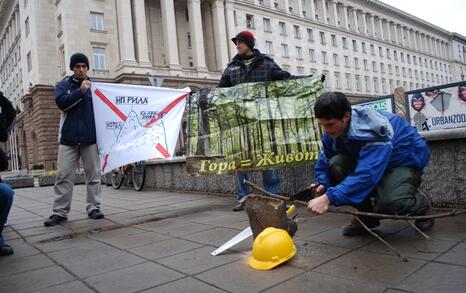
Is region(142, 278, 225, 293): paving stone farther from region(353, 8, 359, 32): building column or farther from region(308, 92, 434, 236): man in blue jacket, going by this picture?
region(353, 8, 359, 32): building column

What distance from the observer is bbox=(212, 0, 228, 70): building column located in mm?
44656

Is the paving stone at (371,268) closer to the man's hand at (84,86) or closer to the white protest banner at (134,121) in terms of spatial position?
the white protest banner at (134,121)

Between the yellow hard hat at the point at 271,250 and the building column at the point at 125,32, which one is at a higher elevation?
the building column at the point at 125,32

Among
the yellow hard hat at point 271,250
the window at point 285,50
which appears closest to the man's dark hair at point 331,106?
the yellow hard hat at point 271,250

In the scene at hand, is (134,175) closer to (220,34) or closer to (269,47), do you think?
(220,34)

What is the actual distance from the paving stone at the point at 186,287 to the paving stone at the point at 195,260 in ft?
0.61

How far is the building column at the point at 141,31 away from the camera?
37875 mm

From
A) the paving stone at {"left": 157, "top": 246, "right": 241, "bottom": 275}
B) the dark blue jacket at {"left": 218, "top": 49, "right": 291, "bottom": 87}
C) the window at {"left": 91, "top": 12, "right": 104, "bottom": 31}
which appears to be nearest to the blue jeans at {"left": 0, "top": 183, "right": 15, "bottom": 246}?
the paving stone at {"left": 157, "top": 246, "right": 241, "bottom": 275}

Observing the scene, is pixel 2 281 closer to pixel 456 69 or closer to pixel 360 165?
pixel 360 165

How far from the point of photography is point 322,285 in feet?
7.56

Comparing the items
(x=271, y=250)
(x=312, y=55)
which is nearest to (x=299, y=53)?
(x=312, y=55)

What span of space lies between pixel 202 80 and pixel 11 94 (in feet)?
100

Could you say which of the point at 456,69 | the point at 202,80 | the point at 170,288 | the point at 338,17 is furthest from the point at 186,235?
the point at 456,69

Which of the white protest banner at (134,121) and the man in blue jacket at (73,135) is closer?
the man in blue jacket at (73,135)
